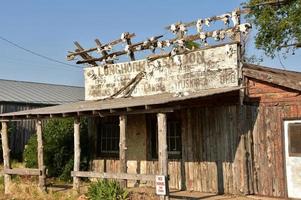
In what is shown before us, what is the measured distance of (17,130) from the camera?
25906 mm

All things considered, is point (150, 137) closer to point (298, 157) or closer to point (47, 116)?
point (47, 116)

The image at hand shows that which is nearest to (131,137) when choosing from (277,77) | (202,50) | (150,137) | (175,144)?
(150,137)

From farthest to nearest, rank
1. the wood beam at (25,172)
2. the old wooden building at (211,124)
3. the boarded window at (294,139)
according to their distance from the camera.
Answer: the wood beam at (25,172) → the old wooden building at (211,124) → the boarded window at (294,139)

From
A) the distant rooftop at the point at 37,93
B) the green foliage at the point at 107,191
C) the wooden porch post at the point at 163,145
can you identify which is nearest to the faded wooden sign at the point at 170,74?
the wooden porch post at the point at 163,145

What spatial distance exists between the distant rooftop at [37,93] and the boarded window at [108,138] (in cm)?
1042

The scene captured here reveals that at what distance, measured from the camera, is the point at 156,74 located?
1533cm

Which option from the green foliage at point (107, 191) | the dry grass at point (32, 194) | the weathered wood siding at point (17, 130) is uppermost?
the weathered wood siding at point (17, 130)

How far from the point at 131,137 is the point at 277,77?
5.72 m

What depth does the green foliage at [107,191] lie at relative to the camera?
460 inches

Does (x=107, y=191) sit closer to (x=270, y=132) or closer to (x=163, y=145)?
(x=163, y=145)

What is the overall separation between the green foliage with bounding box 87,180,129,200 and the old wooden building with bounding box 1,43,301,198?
56 centimetres

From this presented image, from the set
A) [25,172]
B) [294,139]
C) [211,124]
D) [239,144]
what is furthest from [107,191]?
[294,139]

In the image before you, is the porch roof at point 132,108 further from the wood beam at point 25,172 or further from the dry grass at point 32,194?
the dry grass at point 32,194

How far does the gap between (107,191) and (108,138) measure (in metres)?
5.16
